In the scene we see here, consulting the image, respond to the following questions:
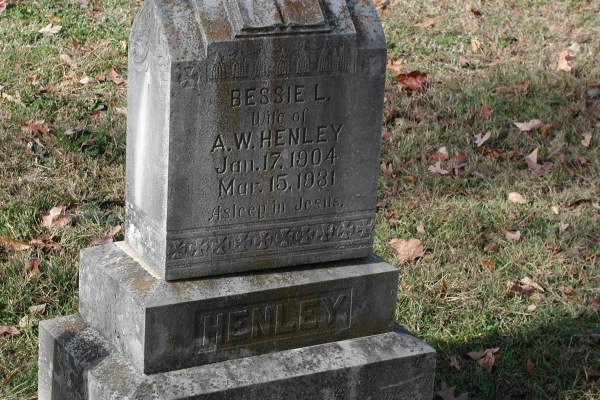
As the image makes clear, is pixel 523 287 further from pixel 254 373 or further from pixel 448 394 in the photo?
pixel 254 373

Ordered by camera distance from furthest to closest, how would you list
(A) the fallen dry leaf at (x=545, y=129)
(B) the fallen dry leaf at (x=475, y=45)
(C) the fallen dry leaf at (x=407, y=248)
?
(B) the fallen dry leaf at (x=475, y=45) < (A) the fallen dry leaf at (x=545, y=129) < (C) the fallen dry leaf at (x=407, y=248)

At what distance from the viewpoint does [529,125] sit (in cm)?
742

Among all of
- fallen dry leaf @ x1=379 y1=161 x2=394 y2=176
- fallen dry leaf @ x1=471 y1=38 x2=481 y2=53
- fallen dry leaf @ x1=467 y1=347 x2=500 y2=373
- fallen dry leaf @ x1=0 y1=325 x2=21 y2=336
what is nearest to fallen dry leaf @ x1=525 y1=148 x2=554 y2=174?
fallen dry leaf @ x1=379 y1=161 x2=394 y2=176

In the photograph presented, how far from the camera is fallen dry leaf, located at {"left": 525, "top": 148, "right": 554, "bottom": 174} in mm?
6996

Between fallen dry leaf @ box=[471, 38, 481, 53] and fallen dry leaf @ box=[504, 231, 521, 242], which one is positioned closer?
fallen dry leaf @ box=[504, 231, 521, 242]

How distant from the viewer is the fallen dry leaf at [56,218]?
19.2 feet

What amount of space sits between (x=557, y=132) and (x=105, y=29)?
3.30 metres

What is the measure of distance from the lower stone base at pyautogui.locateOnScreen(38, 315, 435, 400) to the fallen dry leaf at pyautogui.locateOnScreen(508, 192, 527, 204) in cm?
241

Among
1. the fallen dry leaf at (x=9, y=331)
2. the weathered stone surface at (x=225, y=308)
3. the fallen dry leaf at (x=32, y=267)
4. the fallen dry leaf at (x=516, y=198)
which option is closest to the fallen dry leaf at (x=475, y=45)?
the fallen dry leaf at (x=516, y=198)

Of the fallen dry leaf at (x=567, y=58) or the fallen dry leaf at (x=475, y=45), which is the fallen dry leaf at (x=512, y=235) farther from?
the fallen dry leaf at (x=475, y=45)

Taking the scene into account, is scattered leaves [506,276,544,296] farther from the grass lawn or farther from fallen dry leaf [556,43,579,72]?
fallen dry leaf [556,43,579,72]

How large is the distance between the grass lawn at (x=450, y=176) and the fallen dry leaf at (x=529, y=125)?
0.15 feet

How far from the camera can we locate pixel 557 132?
738 centimetres

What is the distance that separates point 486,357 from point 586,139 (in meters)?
2.63
